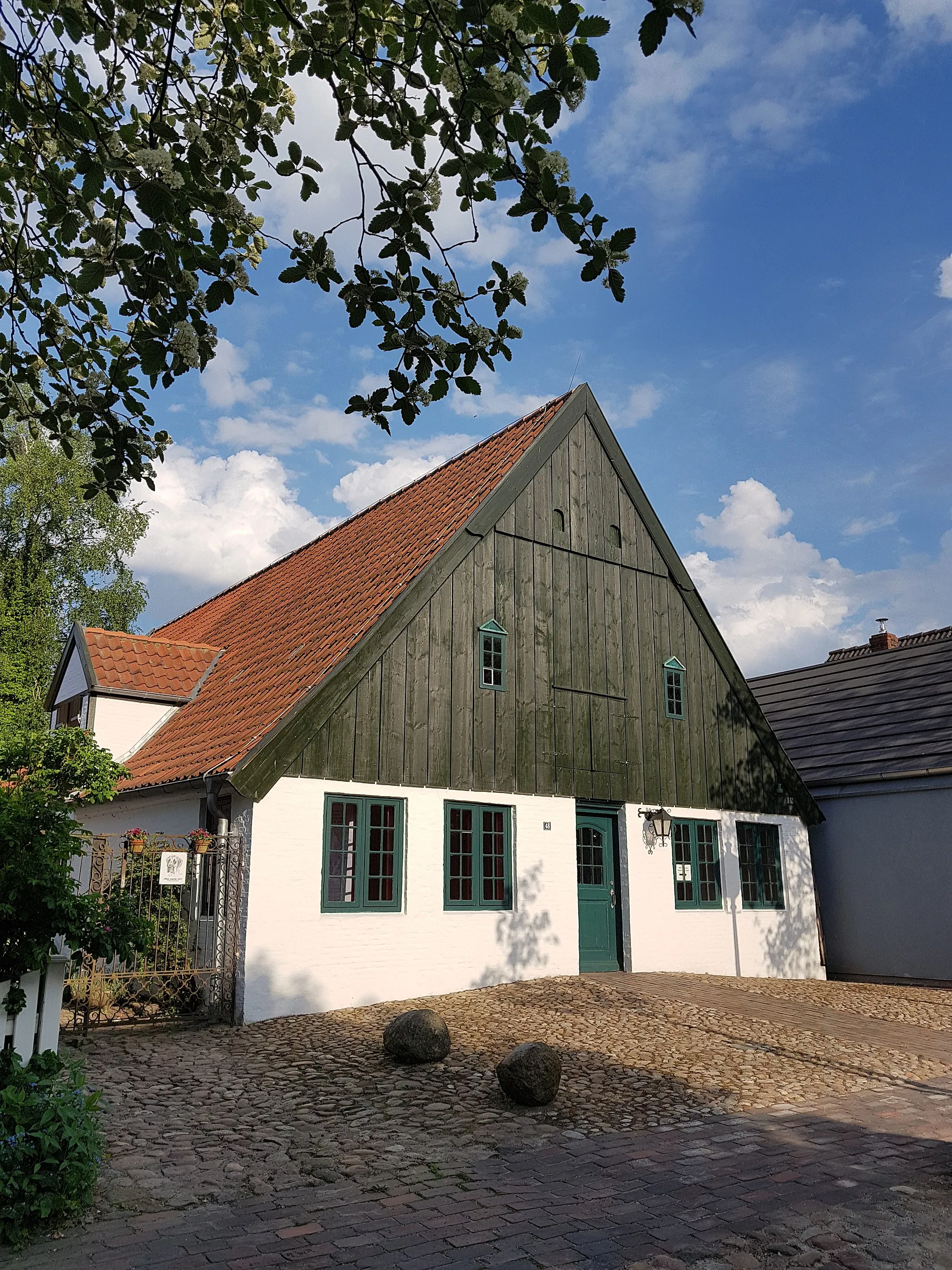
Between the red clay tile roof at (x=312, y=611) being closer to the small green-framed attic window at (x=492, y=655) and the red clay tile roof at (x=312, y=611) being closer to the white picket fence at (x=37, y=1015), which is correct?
the small green-framed attic window at (x=492, y=655)

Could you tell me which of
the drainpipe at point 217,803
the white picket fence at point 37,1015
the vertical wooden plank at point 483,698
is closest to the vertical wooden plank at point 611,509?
the vertical wooden plank at point 483,698

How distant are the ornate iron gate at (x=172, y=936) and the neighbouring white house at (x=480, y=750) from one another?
312 millimetres

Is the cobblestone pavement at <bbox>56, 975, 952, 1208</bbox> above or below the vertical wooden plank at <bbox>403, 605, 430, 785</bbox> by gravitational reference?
below

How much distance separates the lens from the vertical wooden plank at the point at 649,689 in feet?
52.9

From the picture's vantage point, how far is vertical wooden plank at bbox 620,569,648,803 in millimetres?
15852

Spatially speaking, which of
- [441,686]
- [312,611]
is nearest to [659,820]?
[441,686]

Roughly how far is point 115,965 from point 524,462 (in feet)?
Answer: 30.5

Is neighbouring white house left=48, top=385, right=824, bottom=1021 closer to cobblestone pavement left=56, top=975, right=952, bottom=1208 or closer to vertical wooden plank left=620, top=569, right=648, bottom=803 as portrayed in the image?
vertical wooden plank left=620, top=569, right=648, bottom=803

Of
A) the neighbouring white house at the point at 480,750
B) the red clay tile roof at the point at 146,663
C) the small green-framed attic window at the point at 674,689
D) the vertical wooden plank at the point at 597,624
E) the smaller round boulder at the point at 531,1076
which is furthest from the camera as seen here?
the small green-framed attic window at the point at 674,689

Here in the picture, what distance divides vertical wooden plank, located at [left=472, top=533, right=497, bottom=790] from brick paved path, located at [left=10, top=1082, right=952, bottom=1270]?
723cm

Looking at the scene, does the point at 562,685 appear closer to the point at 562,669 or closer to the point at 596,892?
the point at 562,669

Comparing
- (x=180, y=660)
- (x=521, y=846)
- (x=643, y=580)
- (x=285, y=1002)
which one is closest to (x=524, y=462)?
(x=643, y=580)

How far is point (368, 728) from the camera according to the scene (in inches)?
501

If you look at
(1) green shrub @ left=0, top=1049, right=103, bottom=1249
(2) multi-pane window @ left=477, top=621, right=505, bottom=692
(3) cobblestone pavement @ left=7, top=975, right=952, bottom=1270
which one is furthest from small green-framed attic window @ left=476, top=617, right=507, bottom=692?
(1) green shrub @ left=0, top=1049, right=103, bottom=1249
